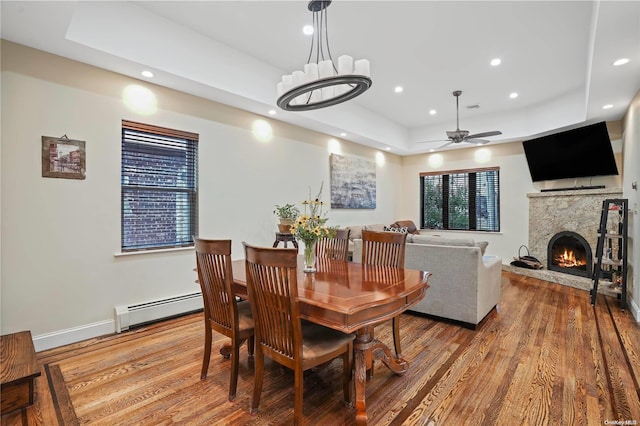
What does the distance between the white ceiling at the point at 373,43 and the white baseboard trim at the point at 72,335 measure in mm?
2642

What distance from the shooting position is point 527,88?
5.04 m

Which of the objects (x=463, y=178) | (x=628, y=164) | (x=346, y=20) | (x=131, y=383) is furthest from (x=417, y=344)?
(x=463, y=178)

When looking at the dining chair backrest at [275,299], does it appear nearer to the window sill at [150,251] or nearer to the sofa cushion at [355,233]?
the window sill at [150,251]

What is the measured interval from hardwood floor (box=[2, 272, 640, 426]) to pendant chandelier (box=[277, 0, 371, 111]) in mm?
2248

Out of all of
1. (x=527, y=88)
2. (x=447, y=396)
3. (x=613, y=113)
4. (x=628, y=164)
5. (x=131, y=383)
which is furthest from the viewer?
(x=527, y=88)

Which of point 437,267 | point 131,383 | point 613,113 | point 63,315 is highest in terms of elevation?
point 613,113

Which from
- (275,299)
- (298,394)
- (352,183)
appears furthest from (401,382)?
(352,183)

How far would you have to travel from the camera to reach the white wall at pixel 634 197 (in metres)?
3.61

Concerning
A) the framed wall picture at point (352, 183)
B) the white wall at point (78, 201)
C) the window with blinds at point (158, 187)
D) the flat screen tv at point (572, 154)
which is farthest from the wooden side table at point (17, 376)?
the flat screen tv at point (572, 154)

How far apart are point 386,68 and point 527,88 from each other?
2.59 meters

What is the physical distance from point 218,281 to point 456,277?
8.31ft

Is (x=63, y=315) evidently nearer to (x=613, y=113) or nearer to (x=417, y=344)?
(x=417, y=344)

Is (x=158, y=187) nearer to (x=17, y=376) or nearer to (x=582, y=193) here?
(x=17, y=376)

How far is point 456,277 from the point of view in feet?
11.0
